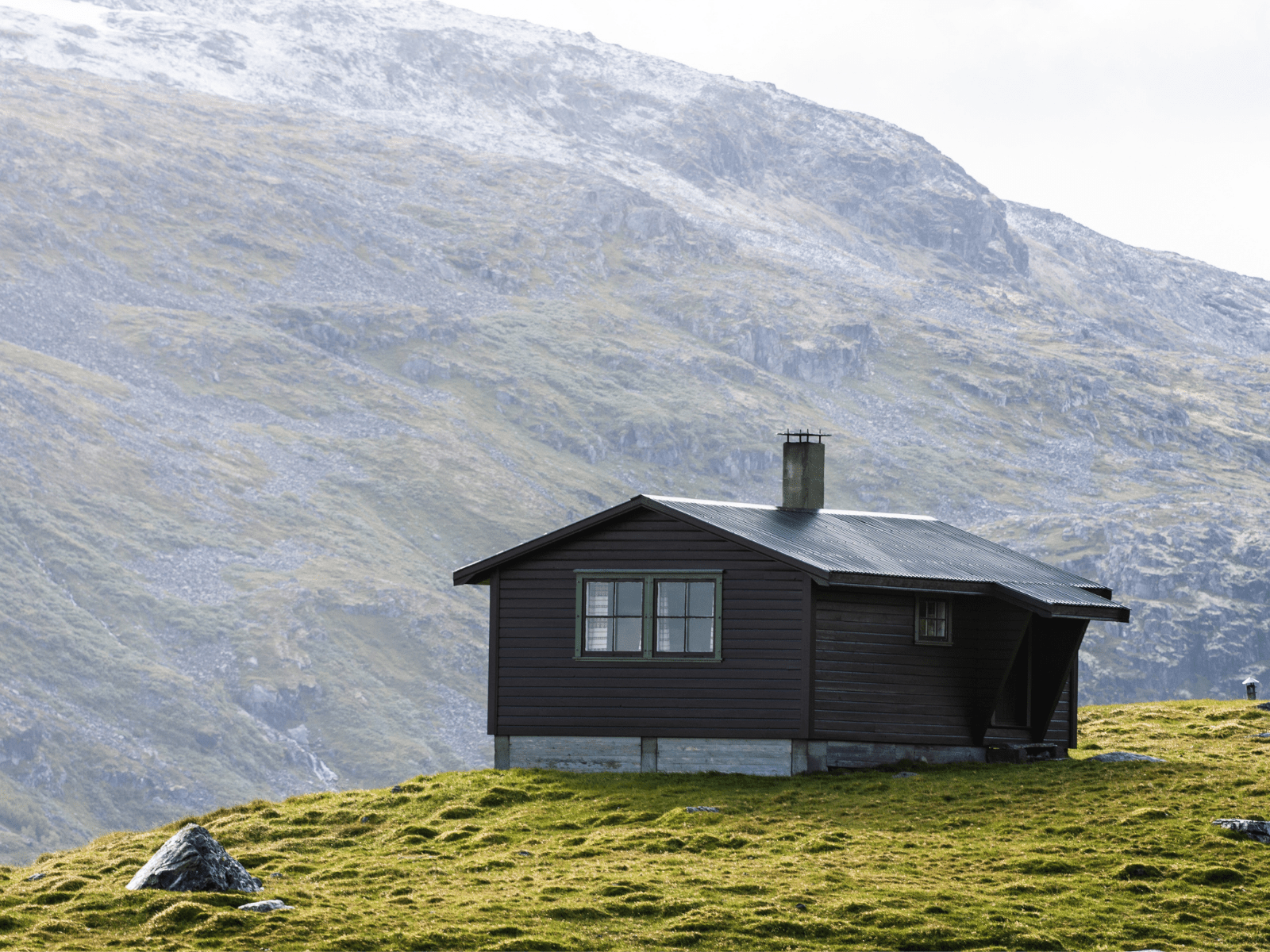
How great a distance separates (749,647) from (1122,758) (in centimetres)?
827

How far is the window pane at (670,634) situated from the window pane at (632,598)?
53 cm

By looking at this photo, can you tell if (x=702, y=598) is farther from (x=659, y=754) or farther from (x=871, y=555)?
(x=871, y=555)

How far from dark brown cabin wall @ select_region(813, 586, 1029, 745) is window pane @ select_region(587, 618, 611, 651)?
456 centimetres

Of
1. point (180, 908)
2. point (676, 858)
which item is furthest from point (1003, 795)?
point (180, 908)

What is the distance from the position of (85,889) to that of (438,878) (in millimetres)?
5096

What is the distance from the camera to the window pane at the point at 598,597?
34938 mm

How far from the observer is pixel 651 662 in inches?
1357

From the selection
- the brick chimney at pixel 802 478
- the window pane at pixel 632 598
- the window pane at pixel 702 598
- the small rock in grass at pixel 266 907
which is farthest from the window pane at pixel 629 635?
the small rock in grass at pixel 266 907

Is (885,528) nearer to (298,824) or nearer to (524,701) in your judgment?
(524,701)

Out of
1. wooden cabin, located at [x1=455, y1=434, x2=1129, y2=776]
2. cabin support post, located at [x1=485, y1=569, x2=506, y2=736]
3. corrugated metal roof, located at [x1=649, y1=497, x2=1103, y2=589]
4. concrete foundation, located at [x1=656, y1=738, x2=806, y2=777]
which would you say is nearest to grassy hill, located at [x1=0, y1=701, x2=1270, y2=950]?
concrete foundation, located at [x1=656, y1=738, x2=806, y2=777]

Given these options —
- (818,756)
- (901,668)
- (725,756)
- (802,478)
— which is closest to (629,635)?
(725,756)

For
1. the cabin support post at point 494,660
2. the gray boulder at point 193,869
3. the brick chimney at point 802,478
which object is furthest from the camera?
the brick chimney at point 802,478

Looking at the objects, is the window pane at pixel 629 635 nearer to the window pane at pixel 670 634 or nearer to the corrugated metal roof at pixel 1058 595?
the window pane at pixel 670 634

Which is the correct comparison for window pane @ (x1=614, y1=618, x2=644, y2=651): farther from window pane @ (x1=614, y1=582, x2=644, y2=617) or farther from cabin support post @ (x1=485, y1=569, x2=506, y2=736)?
cabin support post @ (x1=485, y1=569, x2=506, y2=736)
